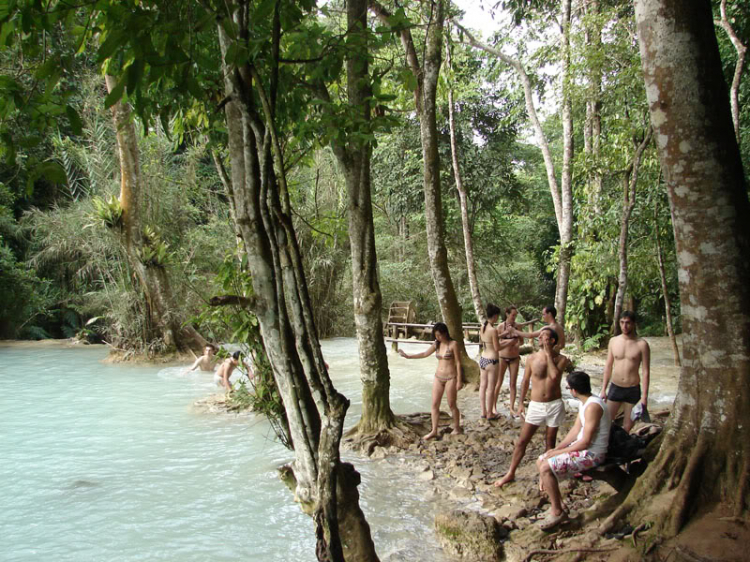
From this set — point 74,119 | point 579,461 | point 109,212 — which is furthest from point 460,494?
point 109,212

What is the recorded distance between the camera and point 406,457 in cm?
625

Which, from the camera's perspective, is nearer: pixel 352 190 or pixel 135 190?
pixel 352 190

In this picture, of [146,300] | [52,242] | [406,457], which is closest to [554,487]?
[406,457]

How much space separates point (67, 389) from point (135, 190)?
5.40m

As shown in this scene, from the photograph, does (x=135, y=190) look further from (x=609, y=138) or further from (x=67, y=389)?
(x=609, y=138)

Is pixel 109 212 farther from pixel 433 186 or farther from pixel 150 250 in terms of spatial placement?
pixel 433 186

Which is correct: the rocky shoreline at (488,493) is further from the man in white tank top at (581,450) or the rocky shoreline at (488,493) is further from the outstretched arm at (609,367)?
the outstretched arm at (609,367)

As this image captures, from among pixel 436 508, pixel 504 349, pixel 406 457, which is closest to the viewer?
pixel 436 508

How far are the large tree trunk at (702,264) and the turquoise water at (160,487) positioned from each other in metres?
1.98

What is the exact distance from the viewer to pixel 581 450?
12.6 feet

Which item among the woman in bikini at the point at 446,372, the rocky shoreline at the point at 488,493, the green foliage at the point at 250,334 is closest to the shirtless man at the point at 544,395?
the rocky shoreline at the point at 488,493

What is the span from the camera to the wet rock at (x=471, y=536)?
3.90 m

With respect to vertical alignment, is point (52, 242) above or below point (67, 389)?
above

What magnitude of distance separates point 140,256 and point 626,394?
40.7 ft
